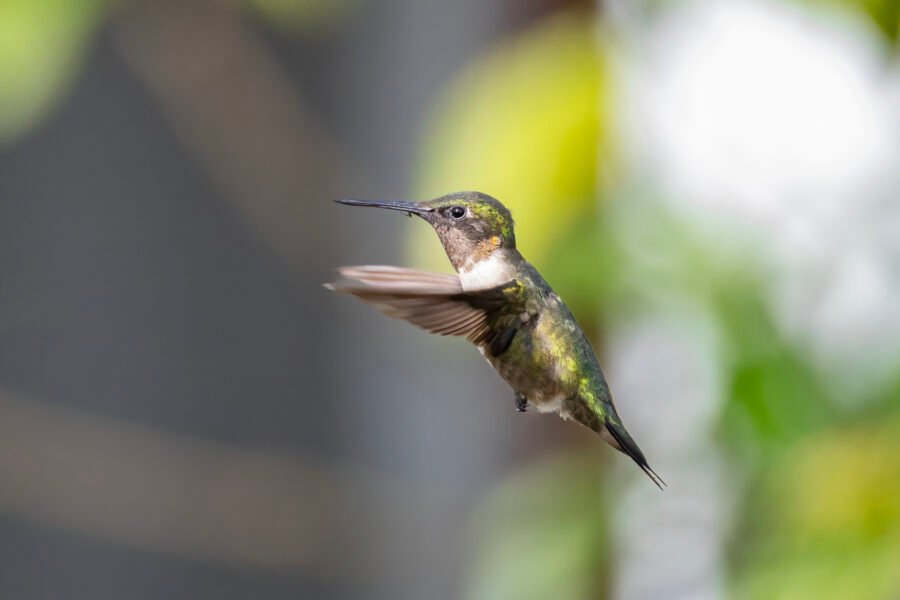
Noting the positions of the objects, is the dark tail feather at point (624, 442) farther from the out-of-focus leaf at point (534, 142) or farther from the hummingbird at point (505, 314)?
the out-of-focus leaf at point (534, 142)

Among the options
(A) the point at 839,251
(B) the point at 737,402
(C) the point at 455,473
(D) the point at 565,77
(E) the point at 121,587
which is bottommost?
(E) the point at 121,587

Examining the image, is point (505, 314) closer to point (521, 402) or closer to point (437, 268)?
point (521, 402)

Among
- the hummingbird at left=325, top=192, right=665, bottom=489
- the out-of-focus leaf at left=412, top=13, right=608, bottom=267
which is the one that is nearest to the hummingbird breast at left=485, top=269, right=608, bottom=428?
the hummingbird at left=325, top=192, right=665, bottom=489

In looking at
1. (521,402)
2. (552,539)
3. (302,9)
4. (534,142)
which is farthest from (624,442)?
(302,9)

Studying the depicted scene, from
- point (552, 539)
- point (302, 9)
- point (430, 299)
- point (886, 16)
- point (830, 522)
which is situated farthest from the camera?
point (302, 9)

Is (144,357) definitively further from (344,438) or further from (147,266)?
(344,438)

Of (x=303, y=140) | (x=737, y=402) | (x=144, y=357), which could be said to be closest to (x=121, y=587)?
(x=144, y=357)
